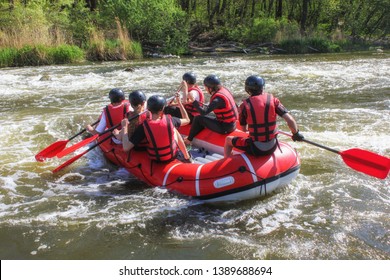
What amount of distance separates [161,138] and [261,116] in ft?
3.57

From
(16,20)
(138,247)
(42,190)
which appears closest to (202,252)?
(138,247)

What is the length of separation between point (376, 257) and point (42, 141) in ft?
16.7

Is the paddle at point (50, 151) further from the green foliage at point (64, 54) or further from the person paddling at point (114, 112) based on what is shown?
the green foliage at point (64, 54)

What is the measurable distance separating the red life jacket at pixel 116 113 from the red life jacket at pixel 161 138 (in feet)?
2.84

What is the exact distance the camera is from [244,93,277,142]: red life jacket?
3.84 metres

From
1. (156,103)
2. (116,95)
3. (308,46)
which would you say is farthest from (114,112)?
(308,46)

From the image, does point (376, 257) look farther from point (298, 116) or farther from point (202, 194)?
point (298, 116)

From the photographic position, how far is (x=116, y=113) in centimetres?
502

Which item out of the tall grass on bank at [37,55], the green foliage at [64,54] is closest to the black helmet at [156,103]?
the tall grass on bank at [37,55]

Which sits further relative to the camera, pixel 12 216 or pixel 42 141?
pixel 42 141

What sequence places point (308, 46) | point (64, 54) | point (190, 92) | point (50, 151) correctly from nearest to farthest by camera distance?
1. point (50, 151)
2. point (190, 92)
3. point (64, 54)
4. point (308, 46)

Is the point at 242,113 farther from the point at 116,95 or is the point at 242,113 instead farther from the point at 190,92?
the point at 190,92

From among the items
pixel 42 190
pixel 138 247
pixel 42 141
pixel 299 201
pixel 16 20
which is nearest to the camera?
pixel 138 247

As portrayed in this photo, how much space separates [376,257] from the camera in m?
2.97
